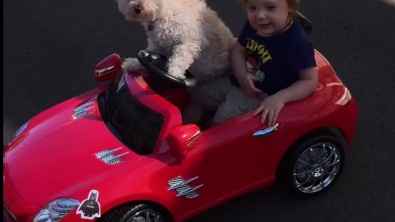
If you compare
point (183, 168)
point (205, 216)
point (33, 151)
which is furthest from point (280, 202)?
point (33, 151)

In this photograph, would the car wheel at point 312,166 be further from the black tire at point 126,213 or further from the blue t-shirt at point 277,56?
the black tire at point 126,213

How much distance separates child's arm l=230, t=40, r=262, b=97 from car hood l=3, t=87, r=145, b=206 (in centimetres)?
62

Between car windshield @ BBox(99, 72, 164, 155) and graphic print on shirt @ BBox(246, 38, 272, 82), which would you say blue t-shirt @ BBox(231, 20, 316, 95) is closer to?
graphic print on shirt @ BBox(246, 38, 272, 82)

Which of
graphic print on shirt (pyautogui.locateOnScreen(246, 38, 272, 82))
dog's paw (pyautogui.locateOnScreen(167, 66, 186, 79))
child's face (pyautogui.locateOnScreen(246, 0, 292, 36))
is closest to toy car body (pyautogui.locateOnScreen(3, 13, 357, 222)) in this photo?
dog's paw (pyautogui.locateOnScreen(167, 66, 186, 79))

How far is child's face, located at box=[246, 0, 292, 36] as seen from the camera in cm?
267

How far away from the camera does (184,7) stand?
2771mm

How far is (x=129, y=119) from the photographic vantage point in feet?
9.14

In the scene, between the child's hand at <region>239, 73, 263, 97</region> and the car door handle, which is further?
the child's hand at <region>239, 73, 263, 97</region>

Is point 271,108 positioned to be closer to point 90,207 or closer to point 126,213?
point 126,213

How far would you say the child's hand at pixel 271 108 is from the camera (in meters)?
2.70

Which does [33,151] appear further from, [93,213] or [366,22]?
[366,22]

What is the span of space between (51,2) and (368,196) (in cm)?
283

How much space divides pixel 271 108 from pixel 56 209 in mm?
1002

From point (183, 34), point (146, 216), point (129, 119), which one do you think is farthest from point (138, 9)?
point (146, 216)
